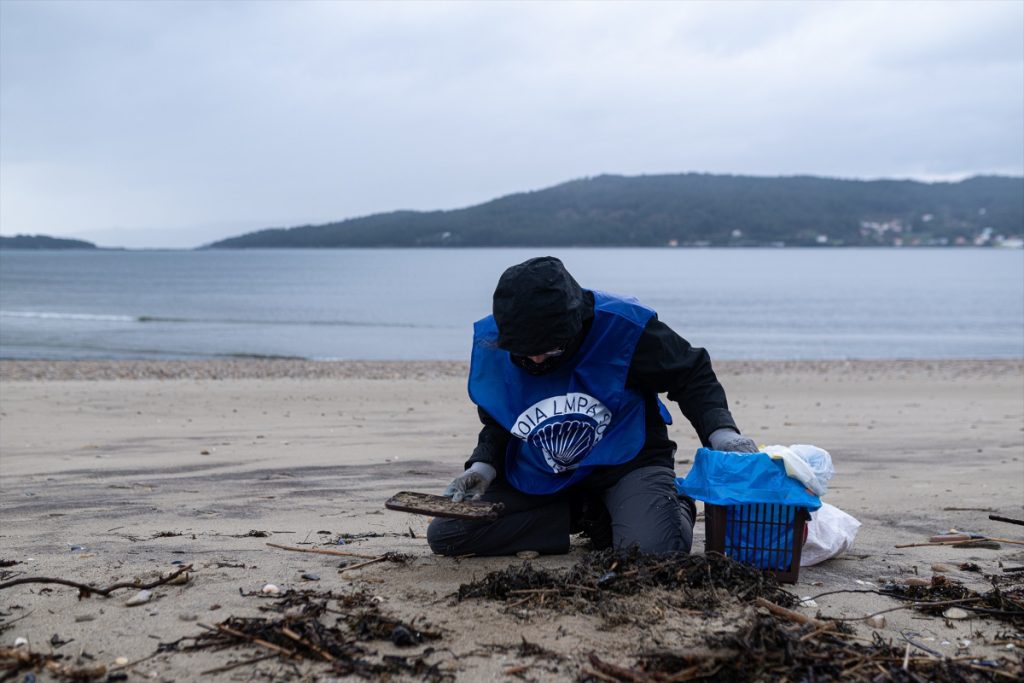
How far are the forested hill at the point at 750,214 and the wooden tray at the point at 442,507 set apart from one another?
135 meters

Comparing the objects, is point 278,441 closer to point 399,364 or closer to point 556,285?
point 556,285

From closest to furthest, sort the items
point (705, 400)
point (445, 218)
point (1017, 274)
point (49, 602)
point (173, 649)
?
point (173, 649), point (49, 602), point (705, 400), point (1017, 274), point (445, 218)

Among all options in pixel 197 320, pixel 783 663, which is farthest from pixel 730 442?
pixel 197 320

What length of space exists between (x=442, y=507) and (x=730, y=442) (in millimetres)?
1290

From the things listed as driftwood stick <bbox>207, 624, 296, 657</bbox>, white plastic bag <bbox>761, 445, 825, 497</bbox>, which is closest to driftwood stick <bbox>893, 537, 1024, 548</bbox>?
white plastic bag <bbox>761, 445, 825, 497</bbox>

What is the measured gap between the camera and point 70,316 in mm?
42594

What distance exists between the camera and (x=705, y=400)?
426cm

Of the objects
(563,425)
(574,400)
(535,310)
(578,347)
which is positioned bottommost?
(563,425)

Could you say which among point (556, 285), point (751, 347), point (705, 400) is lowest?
point (751, 347)

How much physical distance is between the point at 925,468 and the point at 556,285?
202 inches

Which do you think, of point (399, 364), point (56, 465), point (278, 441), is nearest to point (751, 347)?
point (399, 364)

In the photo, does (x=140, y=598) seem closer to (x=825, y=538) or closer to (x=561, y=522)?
(x=561, y=522)

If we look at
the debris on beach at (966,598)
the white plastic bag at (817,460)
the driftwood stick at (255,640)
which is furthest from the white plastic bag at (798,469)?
the driftwood stick at (255,640)

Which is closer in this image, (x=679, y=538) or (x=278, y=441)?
(x=679, y=538)
